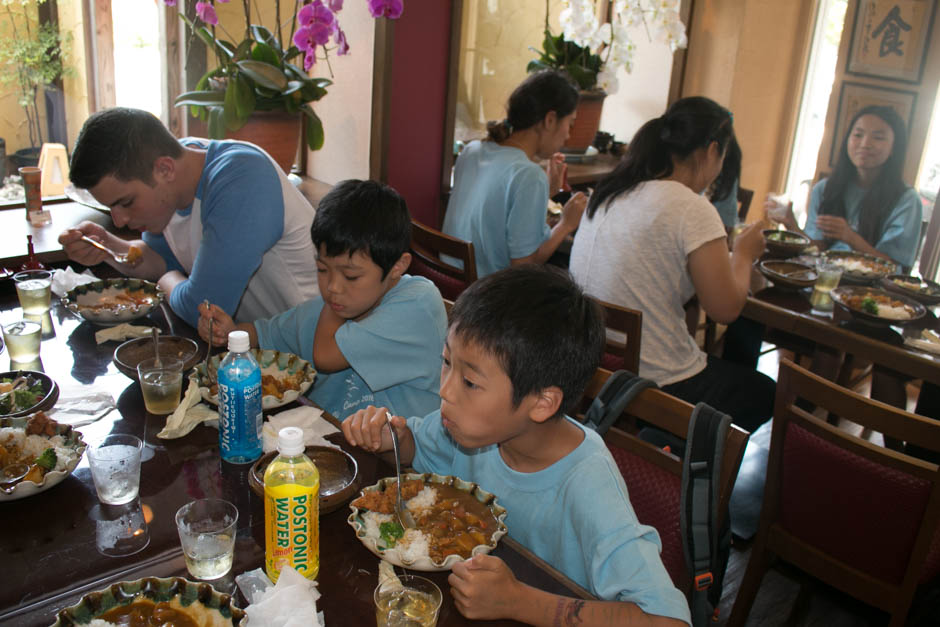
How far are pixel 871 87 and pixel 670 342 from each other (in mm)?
2386

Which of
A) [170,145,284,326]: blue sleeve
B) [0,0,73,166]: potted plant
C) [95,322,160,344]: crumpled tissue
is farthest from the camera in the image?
[0,0,73,166]: potted plant

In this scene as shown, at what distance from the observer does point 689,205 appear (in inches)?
89.3

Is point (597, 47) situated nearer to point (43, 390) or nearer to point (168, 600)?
point (43, 390)

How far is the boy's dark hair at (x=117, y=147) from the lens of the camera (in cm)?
188

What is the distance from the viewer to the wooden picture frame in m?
3.77

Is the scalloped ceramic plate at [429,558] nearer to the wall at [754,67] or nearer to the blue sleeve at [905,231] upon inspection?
the blue sleeve at [905,231]

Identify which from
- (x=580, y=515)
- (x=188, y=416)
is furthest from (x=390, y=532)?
(x=188, y=416)

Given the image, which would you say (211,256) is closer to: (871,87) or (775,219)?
(775,219)

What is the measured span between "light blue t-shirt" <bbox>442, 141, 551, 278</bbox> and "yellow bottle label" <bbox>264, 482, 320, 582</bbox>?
5.76ft

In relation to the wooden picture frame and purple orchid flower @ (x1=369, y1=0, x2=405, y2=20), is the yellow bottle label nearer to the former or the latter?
purple orchid flower @ (x1=369, y1=0, x2=405, y2=20)

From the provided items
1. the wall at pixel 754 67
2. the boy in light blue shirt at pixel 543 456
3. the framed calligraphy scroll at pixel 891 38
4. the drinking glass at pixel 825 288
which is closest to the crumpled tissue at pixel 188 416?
the boy in light blue shirt at pixel 543 456

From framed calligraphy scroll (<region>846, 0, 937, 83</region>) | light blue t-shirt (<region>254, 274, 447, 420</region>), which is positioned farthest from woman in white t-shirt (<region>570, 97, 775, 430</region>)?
framed calligraphy scroll (<region>846, 0, 937, 83</region>)

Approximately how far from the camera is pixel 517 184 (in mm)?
2783

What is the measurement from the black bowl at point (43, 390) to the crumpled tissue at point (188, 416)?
24 cm
